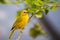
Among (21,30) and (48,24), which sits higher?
(21,30)

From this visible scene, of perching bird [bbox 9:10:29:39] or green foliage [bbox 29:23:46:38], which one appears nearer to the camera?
perching bird [bbox 9:10:29:39]

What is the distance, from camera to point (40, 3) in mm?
658

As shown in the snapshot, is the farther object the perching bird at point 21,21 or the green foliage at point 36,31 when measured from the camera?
the green foliage at point 36,31

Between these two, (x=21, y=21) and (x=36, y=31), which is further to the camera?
(x=36, y=31)

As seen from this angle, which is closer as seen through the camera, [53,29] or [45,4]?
[45,4]

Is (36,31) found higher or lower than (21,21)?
lower

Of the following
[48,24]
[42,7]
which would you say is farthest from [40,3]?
[48,24]

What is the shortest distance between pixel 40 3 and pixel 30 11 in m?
0.05

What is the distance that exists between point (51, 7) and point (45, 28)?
349 millimetres

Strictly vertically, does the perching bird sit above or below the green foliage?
above

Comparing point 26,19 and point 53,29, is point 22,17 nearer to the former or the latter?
point 26,19

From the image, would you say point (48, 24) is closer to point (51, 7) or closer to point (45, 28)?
point (45, 28)

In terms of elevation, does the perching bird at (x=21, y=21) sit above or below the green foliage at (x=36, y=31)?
above

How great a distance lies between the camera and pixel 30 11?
2.06 feet
